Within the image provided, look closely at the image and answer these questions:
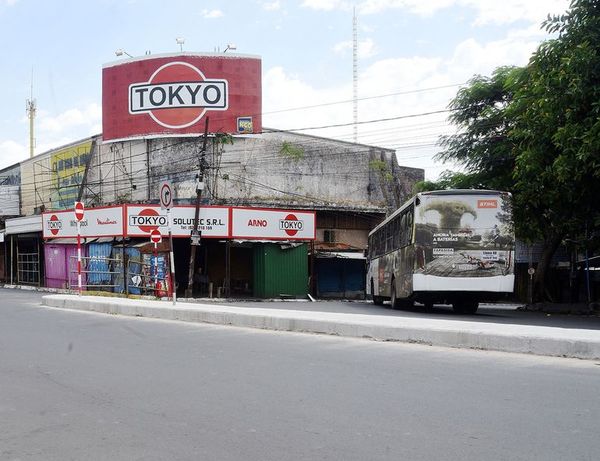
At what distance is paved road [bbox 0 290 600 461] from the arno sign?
1926cm

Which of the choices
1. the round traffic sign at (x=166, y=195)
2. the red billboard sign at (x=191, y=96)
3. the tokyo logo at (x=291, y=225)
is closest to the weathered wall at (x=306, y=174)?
the red billboard sign at (x=191, y=96)

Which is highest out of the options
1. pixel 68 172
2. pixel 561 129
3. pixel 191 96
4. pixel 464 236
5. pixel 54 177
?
pixel 191 96

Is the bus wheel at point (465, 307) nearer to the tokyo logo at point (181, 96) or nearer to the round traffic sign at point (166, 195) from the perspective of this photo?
the round traffic sign at point (166, 195)

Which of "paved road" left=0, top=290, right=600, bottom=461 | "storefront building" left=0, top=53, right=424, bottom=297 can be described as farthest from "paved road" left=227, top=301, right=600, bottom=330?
"storefront building" left=0, top=53, right=424, bottom=297

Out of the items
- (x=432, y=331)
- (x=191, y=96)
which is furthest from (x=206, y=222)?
(x=432, y=331)

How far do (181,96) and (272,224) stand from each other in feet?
36.7

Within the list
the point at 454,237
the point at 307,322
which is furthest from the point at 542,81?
the point at 307,322

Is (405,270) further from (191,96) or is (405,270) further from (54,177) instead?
(54,177)

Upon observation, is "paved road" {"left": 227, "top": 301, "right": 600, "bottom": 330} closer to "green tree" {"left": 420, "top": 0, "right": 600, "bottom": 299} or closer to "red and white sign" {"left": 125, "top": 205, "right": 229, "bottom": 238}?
"green tree" {"left": 420, "top": 0, "right": 600, "bottom": 299}

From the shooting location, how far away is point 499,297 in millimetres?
16938

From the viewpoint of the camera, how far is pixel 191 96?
3653 cm

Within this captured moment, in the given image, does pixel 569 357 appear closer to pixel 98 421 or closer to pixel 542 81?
pixel 98 421

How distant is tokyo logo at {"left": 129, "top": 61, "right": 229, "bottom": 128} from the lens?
1432 inches

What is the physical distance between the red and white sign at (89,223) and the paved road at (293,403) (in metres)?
19.7
